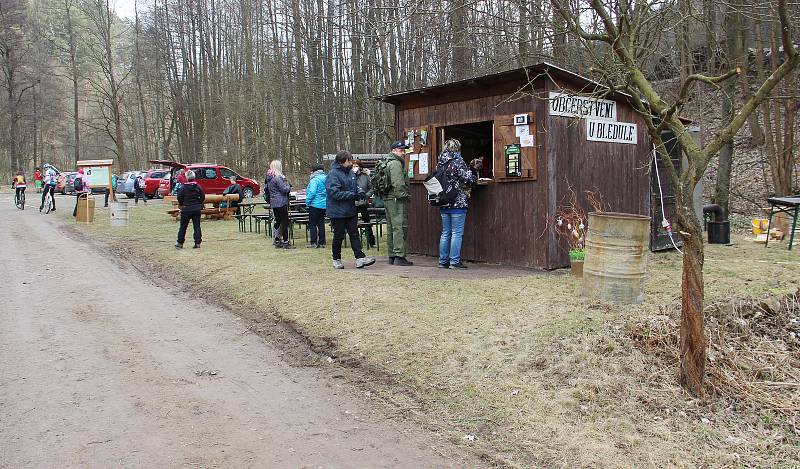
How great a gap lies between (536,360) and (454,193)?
4062 mm

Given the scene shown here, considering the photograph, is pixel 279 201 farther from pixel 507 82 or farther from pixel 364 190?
pixel 507 82

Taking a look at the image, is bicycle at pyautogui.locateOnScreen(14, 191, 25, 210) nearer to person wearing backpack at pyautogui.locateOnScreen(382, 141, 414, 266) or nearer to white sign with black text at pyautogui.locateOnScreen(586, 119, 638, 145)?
person wearing backpack at pyautogui.locateOnScreen(382, 141, 414, 266)

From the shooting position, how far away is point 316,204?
1215cm

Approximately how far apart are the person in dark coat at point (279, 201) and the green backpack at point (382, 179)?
289 centimetres

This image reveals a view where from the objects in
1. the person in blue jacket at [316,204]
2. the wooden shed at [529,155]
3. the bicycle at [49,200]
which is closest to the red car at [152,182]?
the bicycle at [49,200]

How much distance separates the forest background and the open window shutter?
1306 mm

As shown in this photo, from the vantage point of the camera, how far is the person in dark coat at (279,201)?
479 inches

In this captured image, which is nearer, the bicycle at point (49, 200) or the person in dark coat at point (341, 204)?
the person in dark coat at point (341, 204)

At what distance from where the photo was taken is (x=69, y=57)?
47188 millimetres

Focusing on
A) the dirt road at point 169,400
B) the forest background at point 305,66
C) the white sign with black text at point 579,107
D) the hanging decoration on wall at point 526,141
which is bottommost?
the dirt road at point 169,400

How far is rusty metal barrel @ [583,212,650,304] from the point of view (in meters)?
6.45

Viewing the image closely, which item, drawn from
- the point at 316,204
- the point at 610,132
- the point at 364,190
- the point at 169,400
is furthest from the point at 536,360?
the point at 316,204

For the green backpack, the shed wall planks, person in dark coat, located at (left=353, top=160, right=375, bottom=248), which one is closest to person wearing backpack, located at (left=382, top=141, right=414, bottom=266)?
the green backpack

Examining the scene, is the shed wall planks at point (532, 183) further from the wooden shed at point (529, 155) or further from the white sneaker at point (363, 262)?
the white sneaker at point (363, 262)
